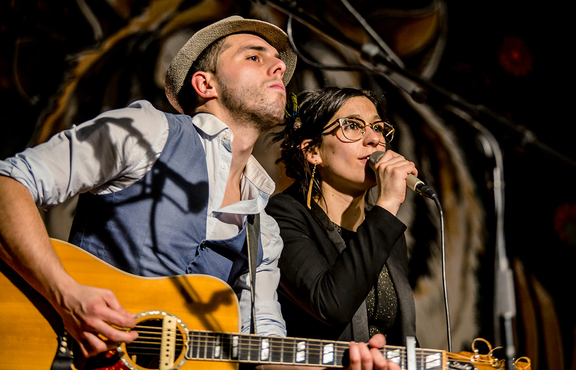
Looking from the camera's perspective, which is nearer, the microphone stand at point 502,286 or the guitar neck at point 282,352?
the microphone stand at point 502,286

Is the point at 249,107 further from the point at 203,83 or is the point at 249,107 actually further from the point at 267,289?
the point at 267,289

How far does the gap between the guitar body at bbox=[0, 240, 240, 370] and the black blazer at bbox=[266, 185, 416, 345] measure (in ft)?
1.19

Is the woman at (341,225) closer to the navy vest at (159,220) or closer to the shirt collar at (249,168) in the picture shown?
the shirt collar at (249,168)

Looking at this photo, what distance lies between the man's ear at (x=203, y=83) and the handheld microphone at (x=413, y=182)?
0.76 metres

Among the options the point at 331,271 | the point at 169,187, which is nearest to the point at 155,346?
the point at 169,187

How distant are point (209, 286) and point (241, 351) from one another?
0.74 ft

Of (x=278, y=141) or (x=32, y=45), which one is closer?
(x=32, y=45)

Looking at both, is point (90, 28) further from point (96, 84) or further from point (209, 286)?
point (209, 286)

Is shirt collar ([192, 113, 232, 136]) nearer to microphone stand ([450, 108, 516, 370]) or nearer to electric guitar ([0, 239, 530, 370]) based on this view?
electric guitar ([0, 239, 530, 370])

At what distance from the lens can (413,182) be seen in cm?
179

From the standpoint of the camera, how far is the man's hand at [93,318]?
1224 mm

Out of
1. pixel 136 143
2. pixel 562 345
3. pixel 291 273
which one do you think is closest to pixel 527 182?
pixel 562 345

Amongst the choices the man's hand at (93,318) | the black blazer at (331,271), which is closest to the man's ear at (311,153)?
the black blazer at (331,271)

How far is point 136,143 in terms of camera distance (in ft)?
5.05
